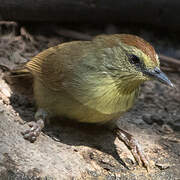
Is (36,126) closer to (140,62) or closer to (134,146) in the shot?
(134,146)

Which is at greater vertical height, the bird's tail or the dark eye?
the dark eye

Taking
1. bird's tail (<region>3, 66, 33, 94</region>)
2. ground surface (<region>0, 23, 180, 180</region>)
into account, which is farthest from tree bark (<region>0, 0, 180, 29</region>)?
bird's tail (<region>3, 66, 33, 94</region>)

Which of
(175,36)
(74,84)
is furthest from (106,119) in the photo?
(175,36)

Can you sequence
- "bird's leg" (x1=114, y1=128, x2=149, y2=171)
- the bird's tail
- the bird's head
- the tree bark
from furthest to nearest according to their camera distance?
1. the tree bark
2. the bird's tail
3. "bird's leg" (x1=114, y1=128, x2=149, y2=171)
4. the bird's head

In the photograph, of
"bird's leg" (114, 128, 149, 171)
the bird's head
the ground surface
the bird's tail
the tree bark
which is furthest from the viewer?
the tree bark

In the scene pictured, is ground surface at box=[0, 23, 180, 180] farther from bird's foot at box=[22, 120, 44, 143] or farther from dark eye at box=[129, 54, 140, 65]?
dark eye at box=[129, 54, 140, 65]

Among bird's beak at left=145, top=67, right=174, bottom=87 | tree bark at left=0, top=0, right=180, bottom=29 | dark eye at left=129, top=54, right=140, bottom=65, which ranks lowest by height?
tree bark at left=0, top=0, right=180, bottom=29
